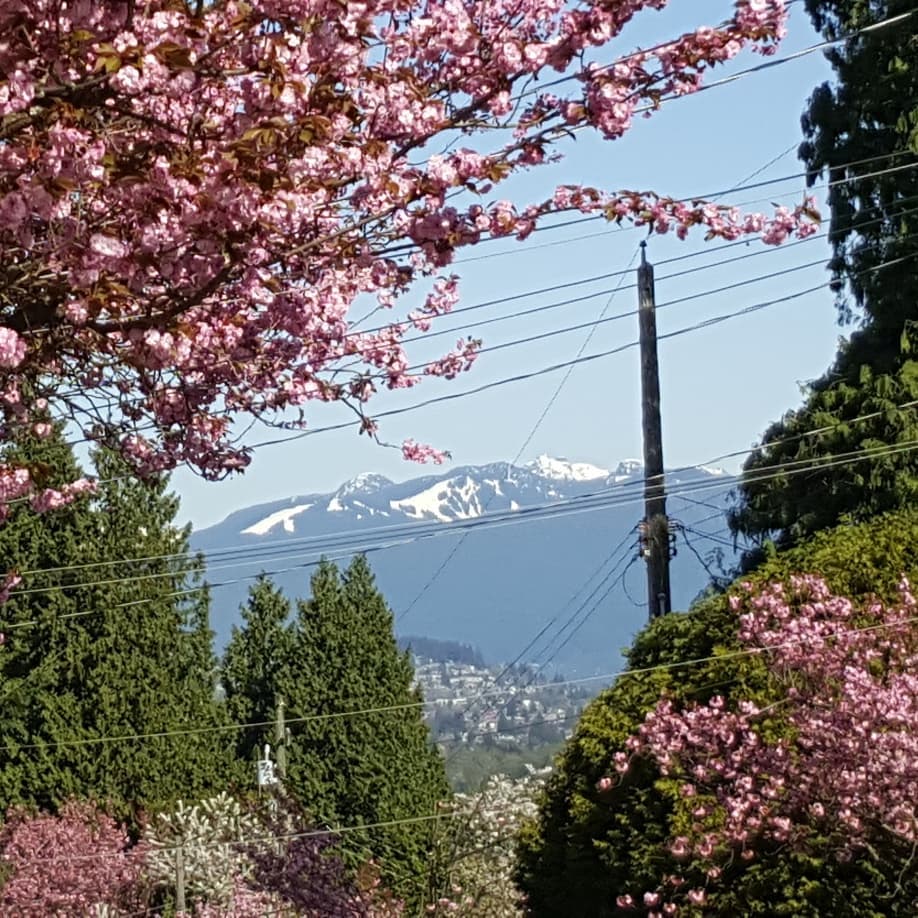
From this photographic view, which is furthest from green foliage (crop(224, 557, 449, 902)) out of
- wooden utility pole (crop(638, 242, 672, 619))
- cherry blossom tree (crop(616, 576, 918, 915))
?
cherry blossom tree (crop(616, 576, 918, 915))

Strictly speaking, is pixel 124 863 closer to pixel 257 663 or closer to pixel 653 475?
pixel 257 663

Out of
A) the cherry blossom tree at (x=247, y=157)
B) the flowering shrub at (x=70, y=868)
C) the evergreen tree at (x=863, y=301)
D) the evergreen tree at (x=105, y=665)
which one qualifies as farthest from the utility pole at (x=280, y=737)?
the cherry blossom tree at (x=247, y=157)

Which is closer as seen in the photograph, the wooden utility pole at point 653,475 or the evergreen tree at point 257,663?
the wooden utility pole at point 653,475

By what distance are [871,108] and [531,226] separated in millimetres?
16699

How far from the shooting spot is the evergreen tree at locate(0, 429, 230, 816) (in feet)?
101

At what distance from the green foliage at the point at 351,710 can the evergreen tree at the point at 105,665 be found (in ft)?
6.79

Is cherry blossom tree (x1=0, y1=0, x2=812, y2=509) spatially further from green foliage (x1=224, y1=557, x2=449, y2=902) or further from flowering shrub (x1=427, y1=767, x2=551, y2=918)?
green foliage (x1=224, y1=557, x2=449, y2=902)

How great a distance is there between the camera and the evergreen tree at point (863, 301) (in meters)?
20.2

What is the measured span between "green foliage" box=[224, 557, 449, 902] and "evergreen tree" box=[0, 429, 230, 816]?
207 cm

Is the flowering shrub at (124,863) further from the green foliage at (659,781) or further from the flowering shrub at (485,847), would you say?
the green foliage at (659,781)

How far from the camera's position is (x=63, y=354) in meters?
6.88

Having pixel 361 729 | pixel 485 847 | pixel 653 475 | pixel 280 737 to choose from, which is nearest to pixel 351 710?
pixel 361 729

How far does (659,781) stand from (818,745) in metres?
3.57

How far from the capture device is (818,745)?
1108 cm
